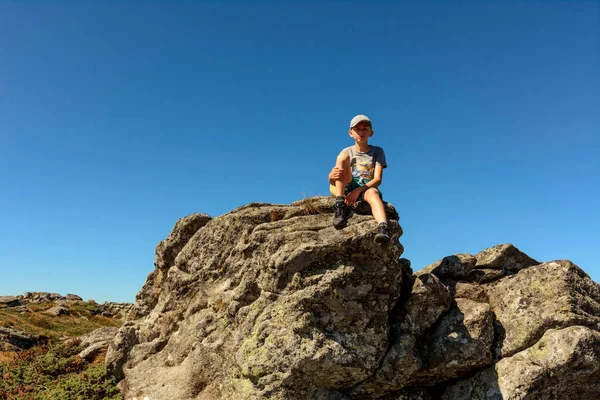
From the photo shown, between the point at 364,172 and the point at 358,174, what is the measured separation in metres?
0.23

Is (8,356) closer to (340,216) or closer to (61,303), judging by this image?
(340,216)

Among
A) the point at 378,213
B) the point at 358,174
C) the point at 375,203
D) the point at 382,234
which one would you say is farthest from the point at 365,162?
the point at 382,234

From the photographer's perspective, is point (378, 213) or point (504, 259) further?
point (504, 259)

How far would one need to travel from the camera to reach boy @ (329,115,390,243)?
44.0 feet

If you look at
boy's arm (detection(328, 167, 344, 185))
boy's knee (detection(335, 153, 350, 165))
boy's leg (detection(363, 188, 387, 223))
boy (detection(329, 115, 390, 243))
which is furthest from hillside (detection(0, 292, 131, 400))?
boy's knee (detection(335, 153, 350, 165))

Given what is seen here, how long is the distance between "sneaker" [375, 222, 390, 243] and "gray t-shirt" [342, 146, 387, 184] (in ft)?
8.13

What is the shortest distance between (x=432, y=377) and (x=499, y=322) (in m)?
3.06

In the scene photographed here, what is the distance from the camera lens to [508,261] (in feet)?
53.9

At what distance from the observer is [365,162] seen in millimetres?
14617

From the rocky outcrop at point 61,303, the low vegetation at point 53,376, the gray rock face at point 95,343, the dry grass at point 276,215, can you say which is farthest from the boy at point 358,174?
the rocky outcrop at point 61,303

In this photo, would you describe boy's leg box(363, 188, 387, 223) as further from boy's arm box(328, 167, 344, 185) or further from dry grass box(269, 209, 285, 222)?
dry grass box(269, 209, 285, 222)

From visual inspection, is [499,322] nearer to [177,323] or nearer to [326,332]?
[326,332]

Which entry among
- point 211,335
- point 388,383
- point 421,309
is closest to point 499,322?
point 421,309

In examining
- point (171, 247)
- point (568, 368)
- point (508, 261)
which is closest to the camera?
point (568, 368)
